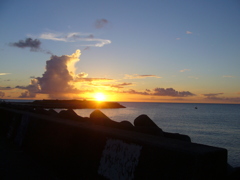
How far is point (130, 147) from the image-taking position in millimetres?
2924

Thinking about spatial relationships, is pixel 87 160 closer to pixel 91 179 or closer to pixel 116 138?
pixel 91 179

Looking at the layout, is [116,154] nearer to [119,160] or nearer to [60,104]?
[119,160]

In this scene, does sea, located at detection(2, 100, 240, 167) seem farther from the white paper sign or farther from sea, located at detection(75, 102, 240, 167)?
the white paper sign

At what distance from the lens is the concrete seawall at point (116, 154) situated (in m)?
2.29

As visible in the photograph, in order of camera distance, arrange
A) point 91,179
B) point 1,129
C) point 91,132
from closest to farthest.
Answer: point 91,179 < point 91,132 < point 1,129

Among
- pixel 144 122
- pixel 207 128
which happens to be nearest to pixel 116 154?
pixel 144 122

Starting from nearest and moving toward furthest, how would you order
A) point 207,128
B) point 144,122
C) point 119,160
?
point 119,160 → point 144,122 → point 207,128

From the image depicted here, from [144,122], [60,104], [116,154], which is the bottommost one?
[60,104]

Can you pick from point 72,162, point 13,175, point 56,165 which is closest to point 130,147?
point 72,162

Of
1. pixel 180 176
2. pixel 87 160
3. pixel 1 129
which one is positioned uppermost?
pixel 180 176

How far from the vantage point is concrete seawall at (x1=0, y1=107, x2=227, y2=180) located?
229cm

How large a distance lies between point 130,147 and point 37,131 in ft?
11.2

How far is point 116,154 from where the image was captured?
3.09m

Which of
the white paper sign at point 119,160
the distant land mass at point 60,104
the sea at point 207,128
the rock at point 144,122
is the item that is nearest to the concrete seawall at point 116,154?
the white paper sign at point 119,160
